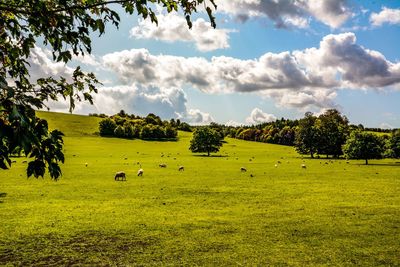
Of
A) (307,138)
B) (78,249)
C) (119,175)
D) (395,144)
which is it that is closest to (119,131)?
(307,138)

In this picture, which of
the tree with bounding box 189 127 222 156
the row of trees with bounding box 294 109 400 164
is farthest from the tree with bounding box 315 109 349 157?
the tree with bounding box 189 127 222 156

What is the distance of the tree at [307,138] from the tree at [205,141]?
25.6 m

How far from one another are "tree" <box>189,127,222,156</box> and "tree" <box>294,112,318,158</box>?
25561 mm

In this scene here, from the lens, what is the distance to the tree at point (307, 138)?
112500 millimetres

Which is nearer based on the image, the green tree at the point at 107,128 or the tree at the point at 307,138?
the tree at the point at 307,138

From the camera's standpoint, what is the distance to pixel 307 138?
114 m

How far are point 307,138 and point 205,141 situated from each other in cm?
3138

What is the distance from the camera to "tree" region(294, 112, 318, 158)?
112m

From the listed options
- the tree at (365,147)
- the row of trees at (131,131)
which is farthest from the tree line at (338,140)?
the row of trees at (131,131)

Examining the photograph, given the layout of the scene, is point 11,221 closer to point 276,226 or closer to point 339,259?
point 276,226

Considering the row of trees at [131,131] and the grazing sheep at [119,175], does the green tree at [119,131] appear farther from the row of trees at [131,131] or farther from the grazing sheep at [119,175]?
the grazing sheep at [119,175]

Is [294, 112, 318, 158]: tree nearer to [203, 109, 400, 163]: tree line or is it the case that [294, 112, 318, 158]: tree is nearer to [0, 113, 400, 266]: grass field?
[203, 109, 400, 163]: tree line

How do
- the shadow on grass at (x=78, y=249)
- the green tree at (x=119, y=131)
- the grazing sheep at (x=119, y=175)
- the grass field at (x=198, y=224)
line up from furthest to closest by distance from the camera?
the green tree at (x=119, y=131) → the grazing sheep at (x=119, y=175) → the grass field at (x=198, y=224) → the shadow on grass at (x=78, y=249)

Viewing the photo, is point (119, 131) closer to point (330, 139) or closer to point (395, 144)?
point (330, 139)
